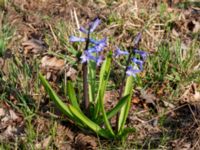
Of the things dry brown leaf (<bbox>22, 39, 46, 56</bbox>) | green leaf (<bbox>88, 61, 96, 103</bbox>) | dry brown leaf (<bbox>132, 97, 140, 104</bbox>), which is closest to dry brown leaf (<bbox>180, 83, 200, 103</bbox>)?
dry brown leaf (<bbox>132, 97, 140, 104</bbox>)

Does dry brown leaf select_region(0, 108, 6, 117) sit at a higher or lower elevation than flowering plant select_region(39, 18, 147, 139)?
lower

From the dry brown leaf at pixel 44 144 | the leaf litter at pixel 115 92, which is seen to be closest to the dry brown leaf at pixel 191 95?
the leaf litter at pixel 115 92

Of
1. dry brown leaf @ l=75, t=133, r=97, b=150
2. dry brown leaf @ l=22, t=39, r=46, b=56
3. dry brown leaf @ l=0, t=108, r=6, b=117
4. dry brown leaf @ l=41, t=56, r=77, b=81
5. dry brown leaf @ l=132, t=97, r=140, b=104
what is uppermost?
dry brown leaf @ l=22, t=39, r=46, b=56

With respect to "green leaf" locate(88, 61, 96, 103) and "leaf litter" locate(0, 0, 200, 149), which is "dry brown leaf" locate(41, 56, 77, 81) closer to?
"leaf litter" locate(0, 0, 200, 149)

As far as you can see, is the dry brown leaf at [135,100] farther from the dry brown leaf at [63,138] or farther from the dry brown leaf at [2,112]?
the dry brown leaf at [2,112]

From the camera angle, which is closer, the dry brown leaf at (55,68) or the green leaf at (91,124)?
the green leaf at (91,124)

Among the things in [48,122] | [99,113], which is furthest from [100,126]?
[48,122]

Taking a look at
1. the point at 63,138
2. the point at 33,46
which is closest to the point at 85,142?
the point at 63,138

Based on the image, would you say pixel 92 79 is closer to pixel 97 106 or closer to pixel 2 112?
pixel 97 106

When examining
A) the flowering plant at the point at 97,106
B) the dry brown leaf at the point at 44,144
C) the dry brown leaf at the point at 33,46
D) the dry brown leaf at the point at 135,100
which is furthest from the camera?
the dry brown leaf at the point at 33,46
